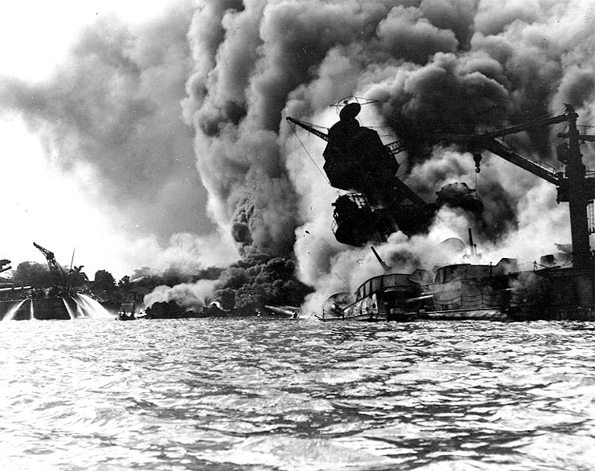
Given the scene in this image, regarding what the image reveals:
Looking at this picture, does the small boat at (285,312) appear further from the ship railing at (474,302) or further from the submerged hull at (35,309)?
the submerged hull at (35,309)

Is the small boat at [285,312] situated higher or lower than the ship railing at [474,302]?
lower

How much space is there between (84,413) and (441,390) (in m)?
6.20

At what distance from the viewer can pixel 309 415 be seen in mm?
8148

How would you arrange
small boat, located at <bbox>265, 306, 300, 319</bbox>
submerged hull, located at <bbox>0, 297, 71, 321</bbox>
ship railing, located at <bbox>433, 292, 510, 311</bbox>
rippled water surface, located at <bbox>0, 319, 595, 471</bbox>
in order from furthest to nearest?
submerged hull, located at <bbox>0, 297, 71, 321</bbox>, small boat, located at <bbox>265, 306, 300, 319</bbox>, ship railing, located at <bbox>433, 292, 510, 311</bbox>, rippled water surface, located at <bbox>0, 319, 595, 471</bbox>

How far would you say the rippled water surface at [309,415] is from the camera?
5902 mm

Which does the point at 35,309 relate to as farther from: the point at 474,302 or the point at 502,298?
the point at 502,298

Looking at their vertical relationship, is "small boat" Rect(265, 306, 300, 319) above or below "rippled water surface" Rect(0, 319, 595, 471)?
above

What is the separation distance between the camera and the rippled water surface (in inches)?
232

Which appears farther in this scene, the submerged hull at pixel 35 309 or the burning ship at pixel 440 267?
the submerged hull at pixel 35 309

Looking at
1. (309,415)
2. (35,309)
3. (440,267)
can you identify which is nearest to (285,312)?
(440,267)

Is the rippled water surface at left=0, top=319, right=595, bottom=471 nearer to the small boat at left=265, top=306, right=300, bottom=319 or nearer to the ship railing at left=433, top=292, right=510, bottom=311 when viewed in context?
the ship railing at left=433, top=292, right=510, bottom=311

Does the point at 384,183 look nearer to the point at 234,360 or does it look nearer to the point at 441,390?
the point at 234,360

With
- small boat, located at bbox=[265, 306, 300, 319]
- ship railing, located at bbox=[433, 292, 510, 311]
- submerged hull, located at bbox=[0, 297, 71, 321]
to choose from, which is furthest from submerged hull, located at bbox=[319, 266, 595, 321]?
submerged hull, located at bbox=[0, 297, 71, 321]

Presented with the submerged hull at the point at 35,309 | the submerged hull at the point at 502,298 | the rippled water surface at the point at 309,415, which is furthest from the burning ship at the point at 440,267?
the submerged hull at the point at 35,309
